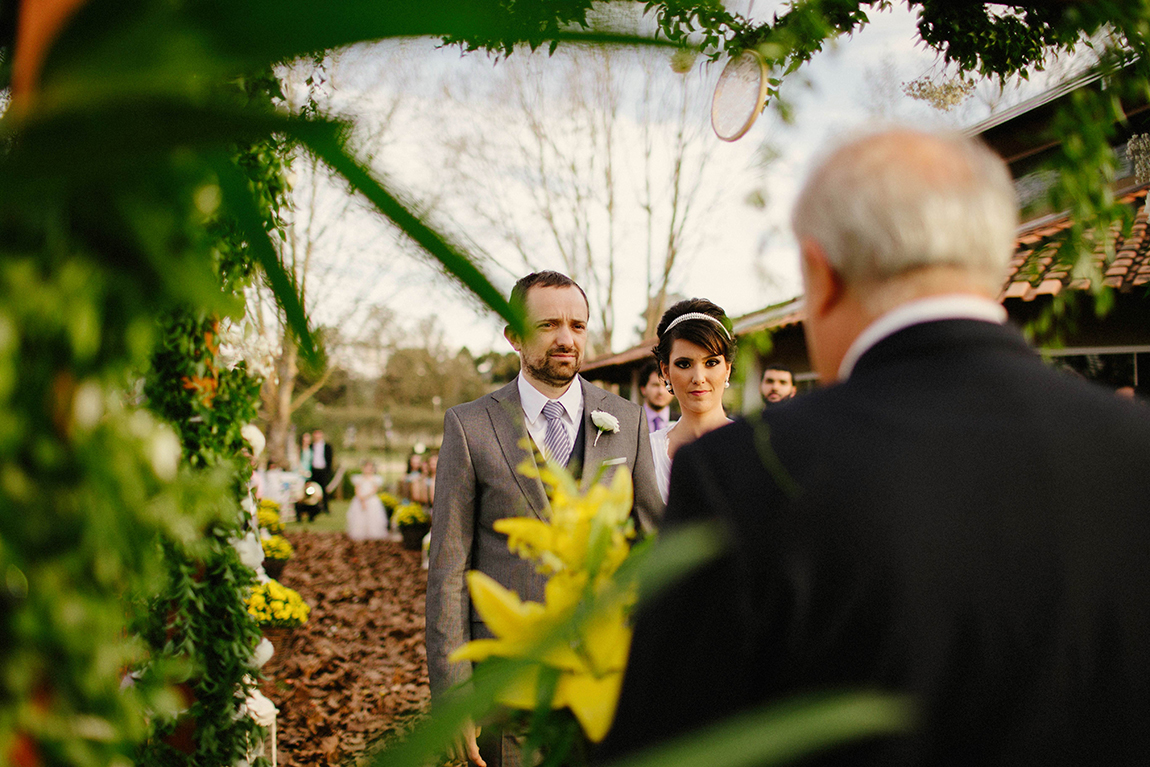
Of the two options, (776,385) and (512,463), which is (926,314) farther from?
(776,385)

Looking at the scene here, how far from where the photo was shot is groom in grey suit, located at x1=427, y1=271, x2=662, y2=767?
2541mm

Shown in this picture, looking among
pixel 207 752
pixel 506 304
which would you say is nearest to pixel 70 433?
pixel 506 304

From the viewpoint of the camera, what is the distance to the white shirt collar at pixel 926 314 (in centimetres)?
95

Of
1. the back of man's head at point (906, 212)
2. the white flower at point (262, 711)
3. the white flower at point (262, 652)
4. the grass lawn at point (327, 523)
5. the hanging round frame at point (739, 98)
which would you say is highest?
the hanging round frame at point (739, 98)

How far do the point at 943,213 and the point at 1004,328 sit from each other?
0.60 feet

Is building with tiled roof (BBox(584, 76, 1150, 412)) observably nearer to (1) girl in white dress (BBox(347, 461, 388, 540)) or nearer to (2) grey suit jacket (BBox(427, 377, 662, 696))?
(2) grey suit jacket (BBox(427, 377, 662, 696))

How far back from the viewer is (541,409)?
282 centimetres

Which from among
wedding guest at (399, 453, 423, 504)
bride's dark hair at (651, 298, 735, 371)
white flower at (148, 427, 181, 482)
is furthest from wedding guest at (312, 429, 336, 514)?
white flower at (148, 427, 181, 482)

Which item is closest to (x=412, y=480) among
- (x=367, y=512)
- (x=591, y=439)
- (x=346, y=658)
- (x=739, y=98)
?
(x=367, y=512)

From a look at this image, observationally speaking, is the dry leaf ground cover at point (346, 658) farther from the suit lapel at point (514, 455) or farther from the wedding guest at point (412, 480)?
the wedding guest at point (412, 480)

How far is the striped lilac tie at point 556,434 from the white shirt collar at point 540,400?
0.9 inches

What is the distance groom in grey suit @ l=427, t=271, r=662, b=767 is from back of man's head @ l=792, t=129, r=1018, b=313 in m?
1.48

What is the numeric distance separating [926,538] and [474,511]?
2017mm

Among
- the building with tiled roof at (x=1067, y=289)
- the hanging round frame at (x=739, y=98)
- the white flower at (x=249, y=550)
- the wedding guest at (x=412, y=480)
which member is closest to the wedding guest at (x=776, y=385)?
the building with tiled roof at (x=1067, y=289)
